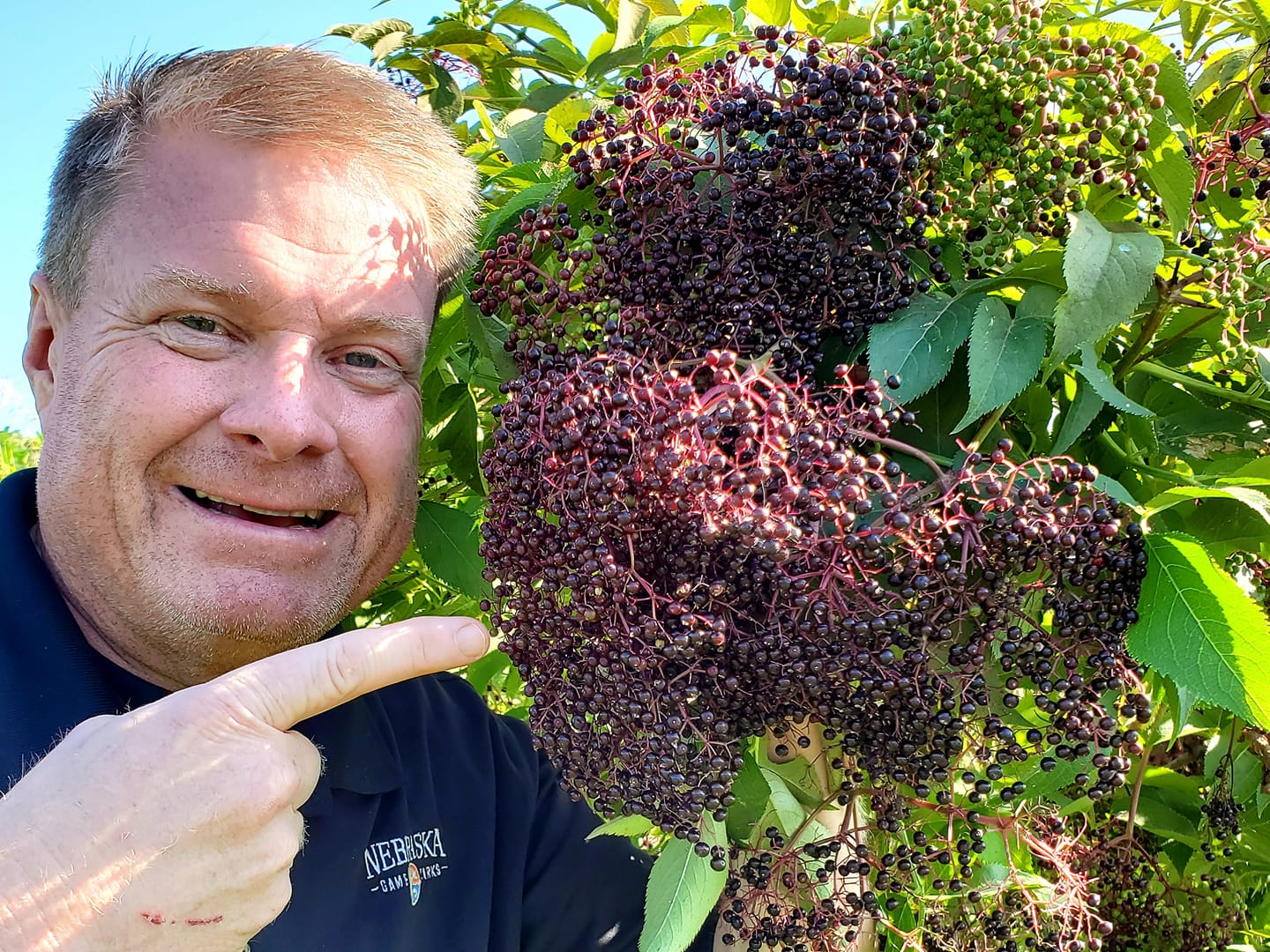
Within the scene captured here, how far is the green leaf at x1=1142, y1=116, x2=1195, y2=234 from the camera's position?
1151mm

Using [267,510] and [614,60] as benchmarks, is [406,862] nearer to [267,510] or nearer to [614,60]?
[267,510]

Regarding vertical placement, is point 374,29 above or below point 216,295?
above

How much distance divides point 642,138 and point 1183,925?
162 centimetres

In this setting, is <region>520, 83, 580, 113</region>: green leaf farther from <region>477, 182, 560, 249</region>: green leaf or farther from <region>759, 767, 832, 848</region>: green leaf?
<region>759, 767, 832, 848</region>: green leaf

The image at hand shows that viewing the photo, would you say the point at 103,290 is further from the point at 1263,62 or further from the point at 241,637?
the point at 1263,62

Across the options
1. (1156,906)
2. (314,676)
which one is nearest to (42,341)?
(314,676)

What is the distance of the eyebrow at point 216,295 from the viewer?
1.56 m

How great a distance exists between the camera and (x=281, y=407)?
5.08 ft

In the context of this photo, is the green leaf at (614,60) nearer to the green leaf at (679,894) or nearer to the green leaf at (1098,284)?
the green leaf at (1098,284)

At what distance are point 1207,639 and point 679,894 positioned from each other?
70 centimetres

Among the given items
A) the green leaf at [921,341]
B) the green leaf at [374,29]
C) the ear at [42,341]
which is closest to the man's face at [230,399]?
the ear at [42,341]

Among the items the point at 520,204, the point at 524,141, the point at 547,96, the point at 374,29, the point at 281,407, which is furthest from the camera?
the point at 374,29

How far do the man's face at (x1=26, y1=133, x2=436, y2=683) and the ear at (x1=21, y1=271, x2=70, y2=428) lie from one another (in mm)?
112

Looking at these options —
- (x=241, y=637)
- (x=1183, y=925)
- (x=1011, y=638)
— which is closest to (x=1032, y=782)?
(x=1011, y=638)
